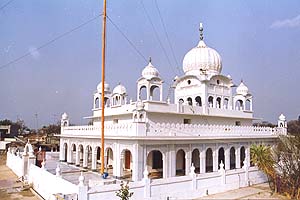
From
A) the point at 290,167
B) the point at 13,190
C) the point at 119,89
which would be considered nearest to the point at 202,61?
the point at 119,89

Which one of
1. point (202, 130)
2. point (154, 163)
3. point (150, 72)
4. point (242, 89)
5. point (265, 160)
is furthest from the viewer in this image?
point (242, 89)

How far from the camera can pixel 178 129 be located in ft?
58.1

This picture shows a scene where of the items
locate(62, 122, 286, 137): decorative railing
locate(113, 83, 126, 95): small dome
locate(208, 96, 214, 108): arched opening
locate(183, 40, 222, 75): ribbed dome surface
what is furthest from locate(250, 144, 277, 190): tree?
locate(113, 83, 126, 95): small dome

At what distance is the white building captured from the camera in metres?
16.6

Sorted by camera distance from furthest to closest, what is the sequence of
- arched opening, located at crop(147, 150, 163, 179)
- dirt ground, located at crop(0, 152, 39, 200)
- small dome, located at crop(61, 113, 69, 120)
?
small dome, located at crop(61, 113, 69, 120)
arched opening, located at crop(147, 150, 163, 179)
dirt ground, located at crop(0, 152, 39, 200)

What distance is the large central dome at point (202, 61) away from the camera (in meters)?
25.3

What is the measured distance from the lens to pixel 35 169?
17734 millimetres

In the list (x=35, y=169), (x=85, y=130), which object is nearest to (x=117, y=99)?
(x=85, y=130)

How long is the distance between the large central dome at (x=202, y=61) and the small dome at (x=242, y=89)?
8.60 feet

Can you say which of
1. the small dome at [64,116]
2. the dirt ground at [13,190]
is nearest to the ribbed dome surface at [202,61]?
the small dome at [64,116]

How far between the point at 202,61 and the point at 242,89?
4786 mm

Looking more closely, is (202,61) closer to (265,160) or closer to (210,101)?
(210,101)

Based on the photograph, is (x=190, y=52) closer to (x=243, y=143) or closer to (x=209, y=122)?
(x=209, y=122)

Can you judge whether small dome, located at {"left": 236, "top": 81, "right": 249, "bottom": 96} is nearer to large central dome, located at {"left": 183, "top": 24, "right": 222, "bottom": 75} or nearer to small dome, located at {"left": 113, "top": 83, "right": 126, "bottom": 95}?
large central dome, located at {"left": 183, "top": 24, "right": 222, "bottom": 75}
